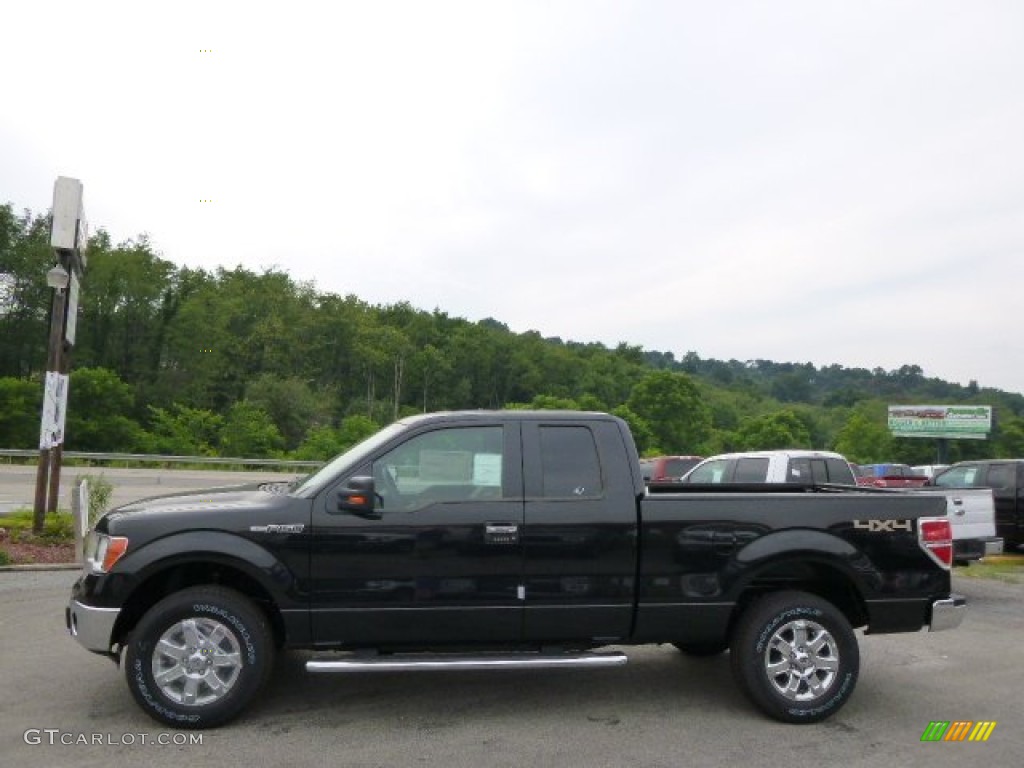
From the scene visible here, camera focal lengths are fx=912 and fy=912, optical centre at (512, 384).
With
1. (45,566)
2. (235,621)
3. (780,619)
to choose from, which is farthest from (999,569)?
(45,566)

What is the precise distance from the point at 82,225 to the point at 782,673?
1189 centimetres

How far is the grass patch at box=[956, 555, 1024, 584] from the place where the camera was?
12.3 metres

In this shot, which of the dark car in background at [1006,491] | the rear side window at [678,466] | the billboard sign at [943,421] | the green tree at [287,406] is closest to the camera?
the dark car in background at [1006,491]

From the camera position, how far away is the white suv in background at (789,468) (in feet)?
43.5

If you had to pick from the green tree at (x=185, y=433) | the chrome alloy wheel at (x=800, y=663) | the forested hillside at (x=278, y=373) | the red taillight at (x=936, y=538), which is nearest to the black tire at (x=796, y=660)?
the chrome alloy wheel at (x=800, y=663)

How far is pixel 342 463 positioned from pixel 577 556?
1.56 meters

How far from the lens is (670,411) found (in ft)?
225

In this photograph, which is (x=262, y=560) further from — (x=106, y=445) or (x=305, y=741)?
(x=106, y=445)

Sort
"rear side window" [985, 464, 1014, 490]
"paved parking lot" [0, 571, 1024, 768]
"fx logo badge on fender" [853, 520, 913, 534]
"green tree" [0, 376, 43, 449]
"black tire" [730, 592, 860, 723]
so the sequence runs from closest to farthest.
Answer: "paved parking lot" [0, 571, 1024, 768], "black tire" [730, 592, 860, 723], "fx logo badge on fender" [853, 520, 913, 534], "rear side window" [985, 464, 1014, 490], "green tree" [0, 376, 43, 449]

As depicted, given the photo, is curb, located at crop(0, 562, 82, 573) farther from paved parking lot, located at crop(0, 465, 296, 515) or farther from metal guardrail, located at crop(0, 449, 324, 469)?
metal guardrail, located at crop(0, 449, 324, 469)

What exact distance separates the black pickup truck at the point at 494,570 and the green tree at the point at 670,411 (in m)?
62.7

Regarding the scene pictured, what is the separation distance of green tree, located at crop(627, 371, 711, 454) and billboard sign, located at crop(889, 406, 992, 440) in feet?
61.7

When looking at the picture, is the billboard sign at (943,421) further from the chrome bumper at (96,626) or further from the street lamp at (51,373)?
the chrome bumper at (96,626)

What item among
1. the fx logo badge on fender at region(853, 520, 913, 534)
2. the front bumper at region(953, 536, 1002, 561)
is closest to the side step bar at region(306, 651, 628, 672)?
the fx logo badge on fender at region(853, 520, 913, 534)
